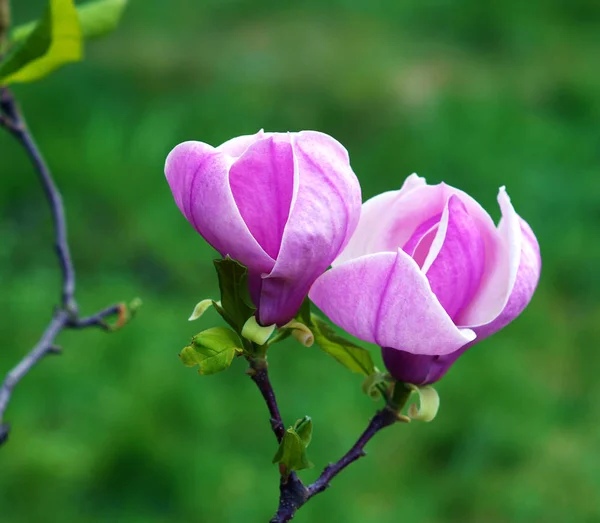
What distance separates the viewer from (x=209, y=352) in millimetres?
631

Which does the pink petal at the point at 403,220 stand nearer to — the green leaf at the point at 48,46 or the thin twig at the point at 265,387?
the thin twig at the point at 265,387

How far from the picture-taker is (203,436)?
240 cm

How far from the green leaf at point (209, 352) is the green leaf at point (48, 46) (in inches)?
13.3

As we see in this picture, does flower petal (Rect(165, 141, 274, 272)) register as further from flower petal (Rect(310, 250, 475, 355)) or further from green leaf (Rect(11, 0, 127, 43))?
green leaf (Rect(11, 0, 127, 43))

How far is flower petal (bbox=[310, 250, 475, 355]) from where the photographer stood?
0.59 metres

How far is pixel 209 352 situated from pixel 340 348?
0.49 ft

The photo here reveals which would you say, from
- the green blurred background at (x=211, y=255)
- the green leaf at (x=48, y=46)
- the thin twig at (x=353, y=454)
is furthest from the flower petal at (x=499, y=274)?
the green blurred background at (x=211, y=255)

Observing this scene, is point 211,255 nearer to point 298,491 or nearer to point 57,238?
point 57,238

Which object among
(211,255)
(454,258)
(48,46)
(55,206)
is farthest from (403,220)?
(211,255)

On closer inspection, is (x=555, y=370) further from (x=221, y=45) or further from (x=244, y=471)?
Result: (x=221, y=45)

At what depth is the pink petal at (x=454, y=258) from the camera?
0.64 metres

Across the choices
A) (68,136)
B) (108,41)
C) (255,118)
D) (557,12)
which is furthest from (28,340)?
(557,12)

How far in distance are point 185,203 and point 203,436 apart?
186cm

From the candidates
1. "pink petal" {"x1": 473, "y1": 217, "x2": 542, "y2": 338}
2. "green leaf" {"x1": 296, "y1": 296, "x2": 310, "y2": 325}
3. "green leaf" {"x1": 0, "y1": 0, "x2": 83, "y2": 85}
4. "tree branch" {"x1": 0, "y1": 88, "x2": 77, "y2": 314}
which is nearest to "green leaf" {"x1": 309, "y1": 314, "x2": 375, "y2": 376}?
"green leaf" {"x1": 296, "y1": 296, "x2": 310, "y2": 325}
